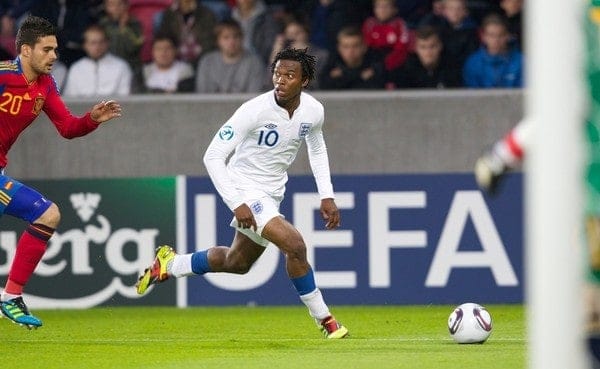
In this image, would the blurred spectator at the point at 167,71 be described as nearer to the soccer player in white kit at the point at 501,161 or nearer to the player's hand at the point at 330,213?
the player's hand at the point at 330,213

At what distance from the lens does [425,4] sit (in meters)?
13.9

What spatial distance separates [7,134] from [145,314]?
2829mm

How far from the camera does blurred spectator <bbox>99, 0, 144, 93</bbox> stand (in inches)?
537

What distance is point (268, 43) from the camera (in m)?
13.7

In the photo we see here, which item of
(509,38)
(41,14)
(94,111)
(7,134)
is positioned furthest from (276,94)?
(41,14)

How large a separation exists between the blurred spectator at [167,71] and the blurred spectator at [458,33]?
2.39 m

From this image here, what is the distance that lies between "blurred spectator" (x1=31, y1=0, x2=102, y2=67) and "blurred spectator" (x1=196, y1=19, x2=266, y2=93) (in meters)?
1.36

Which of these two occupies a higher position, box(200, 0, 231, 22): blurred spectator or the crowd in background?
box(200, 0, 231, 22): blurred spectator

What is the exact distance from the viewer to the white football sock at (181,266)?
33.3ft

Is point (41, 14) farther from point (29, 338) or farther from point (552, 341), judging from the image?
point (552, 341)

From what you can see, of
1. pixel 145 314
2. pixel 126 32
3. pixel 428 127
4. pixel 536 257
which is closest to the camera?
pixel 536 257

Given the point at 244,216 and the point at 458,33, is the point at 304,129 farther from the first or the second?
the point at 458,33

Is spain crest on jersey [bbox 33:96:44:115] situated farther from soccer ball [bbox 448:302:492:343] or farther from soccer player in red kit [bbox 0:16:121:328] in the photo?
soccer ball [bbox 448:302:492:343]

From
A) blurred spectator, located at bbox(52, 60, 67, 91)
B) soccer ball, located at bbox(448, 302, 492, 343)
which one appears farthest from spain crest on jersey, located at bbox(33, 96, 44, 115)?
blurred spectator, located at bbox(52, 60, 67, 91)
